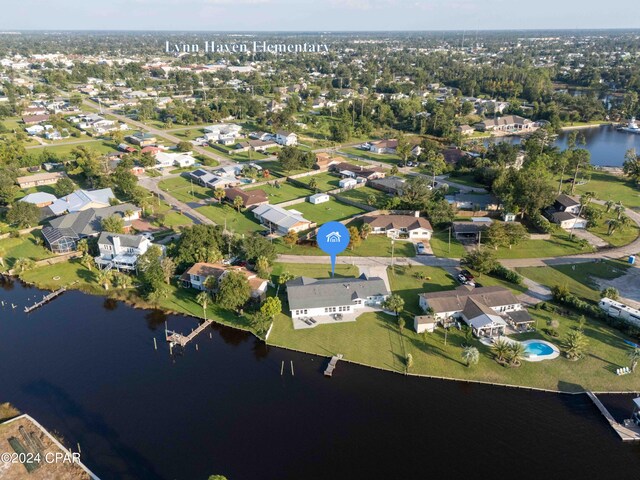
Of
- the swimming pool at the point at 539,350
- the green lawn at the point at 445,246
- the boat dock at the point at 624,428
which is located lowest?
the boat dock at the point at 624,428

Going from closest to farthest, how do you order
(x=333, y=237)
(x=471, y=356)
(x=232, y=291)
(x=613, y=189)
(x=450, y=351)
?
(x=471, y=356) → (x=450, y=351) → (x=232, y=291) → (x=333, y=237) → (x=613, y=189)

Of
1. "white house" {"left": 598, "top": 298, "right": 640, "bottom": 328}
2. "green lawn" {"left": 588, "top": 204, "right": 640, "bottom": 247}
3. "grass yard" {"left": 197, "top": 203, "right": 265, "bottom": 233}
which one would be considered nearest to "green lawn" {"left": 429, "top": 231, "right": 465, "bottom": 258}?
"white house" {"left": 598, "top": 298, "right": 640, "bottom": 328}

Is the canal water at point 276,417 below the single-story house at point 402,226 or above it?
below

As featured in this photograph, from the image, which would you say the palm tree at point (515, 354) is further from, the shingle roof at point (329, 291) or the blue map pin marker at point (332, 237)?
the blue map pin marker at point (332, 237)

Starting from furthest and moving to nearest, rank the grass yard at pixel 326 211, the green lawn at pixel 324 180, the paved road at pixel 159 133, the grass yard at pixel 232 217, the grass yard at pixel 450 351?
the paved road at pixel 159 133, the green lawn at pixel 324 180, the grass yard at pixel 326 211, the grass yard at pixel 232 217, the grass yard at pixel 450 351

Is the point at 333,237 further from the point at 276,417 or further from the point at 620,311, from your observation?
the point at 620,311

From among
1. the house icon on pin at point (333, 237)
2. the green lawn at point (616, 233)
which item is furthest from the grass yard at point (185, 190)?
the green lawn at point (616, 233)

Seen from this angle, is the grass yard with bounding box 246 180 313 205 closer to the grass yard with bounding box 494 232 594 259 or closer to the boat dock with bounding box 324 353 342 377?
the grass yard with bounding box 494 232 594 259

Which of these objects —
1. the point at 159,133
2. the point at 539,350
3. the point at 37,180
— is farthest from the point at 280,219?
the point at 159,133
